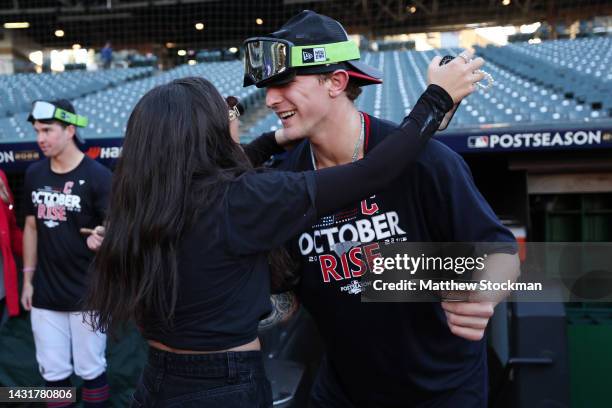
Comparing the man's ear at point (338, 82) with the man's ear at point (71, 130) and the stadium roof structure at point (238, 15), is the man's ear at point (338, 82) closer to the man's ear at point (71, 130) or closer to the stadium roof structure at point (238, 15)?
the man's ear at point (71, 130)

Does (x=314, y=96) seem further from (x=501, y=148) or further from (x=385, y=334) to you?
(x=501, y=148)

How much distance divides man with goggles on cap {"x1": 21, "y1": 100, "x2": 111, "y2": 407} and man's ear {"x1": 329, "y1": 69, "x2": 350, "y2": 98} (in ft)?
6.33

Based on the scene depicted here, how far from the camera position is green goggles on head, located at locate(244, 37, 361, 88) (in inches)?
68.1

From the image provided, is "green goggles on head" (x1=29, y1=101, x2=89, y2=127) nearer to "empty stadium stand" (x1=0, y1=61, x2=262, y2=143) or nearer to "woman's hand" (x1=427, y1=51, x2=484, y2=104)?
"empty stadium stand" (x1=0, y1=61, x2=262, y2=143)

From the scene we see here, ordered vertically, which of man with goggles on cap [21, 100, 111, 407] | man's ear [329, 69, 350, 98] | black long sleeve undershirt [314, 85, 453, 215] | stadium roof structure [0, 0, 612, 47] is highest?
stadium roof structure [0, 0, 612, 47]

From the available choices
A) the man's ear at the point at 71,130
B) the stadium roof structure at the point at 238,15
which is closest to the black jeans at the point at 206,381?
the man's ear at the point at 71,130

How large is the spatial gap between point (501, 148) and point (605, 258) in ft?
2.97

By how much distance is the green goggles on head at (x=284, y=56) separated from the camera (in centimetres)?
173

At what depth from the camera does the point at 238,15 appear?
1744cm

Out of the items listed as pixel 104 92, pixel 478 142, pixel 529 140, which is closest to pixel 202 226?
pixel 478 142

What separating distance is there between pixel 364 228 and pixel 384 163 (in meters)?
0.35

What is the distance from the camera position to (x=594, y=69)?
7645 mm

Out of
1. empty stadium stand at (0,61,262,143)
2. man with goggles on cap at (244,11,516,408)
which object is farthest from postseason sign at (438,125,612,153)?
→ empty stadium stand at (0,61,262,143)

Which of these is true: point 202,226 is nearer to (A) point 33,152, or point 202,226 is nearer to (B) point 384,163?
(B) point 384,163
